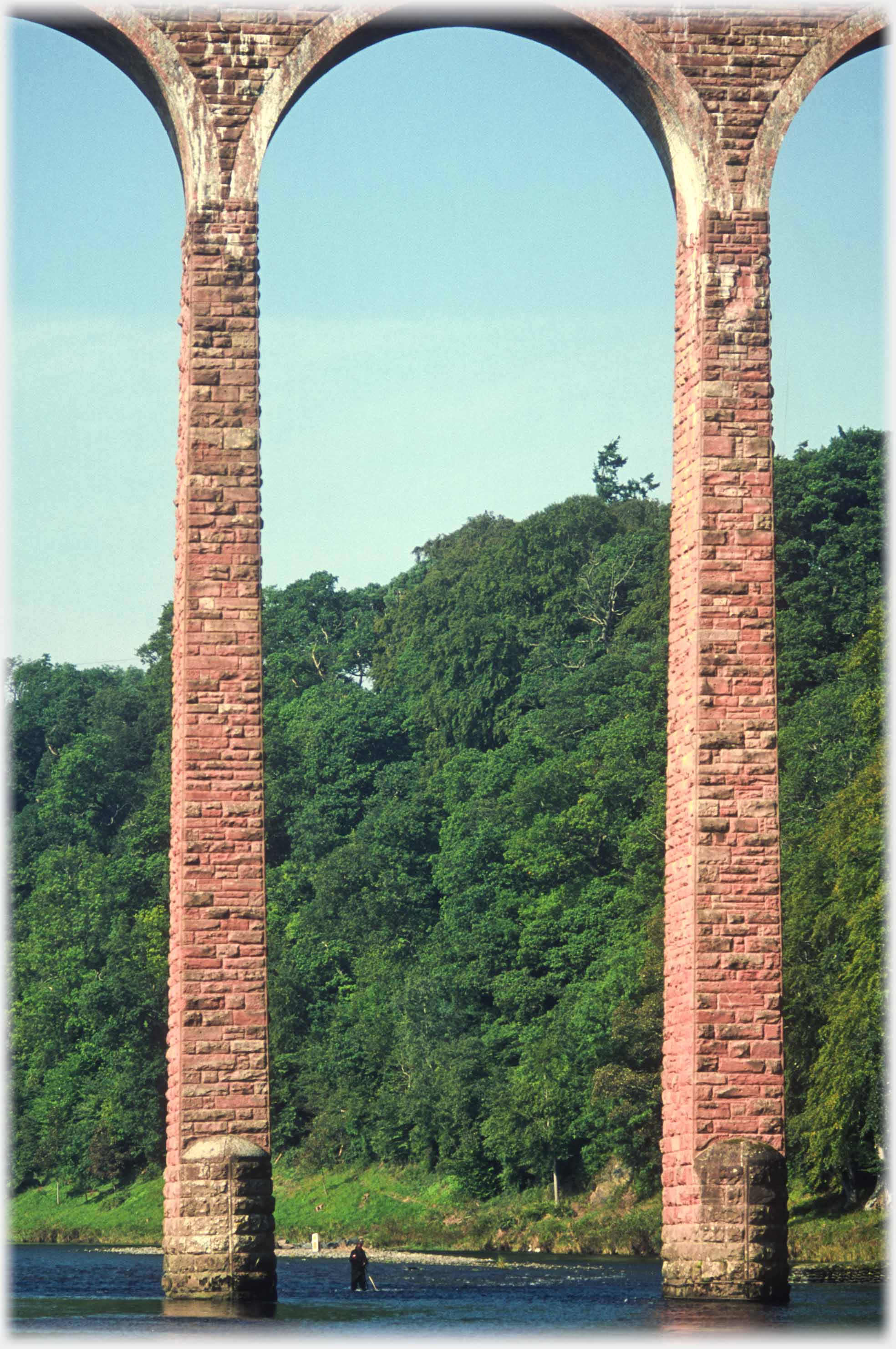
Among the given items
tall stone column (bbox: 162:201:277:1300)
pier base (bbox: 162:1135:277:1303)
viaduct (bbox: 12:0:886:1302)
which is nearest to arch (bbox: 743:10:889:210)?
viaduct (bbox: 12:0:886:1302)

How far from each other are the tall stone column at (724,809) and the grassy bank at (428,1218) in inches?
436

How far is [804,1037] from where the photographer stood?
30.9 metres


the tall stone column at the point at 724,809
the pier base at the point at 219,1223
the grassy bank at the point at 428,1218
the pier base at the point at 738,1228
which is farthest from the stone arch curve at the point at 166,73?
the grassy bank at the point at 428,1218

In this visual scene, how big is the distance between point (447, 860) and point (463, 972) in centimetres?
571

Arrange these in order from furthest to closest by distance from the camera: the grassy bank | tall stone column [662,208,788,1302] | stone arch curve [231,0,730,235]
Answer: the grassy bank, stone arch curve [231,0,730,235], tall stone column [662,208,788,1302]

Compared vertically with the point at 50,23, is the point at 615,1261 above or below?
below

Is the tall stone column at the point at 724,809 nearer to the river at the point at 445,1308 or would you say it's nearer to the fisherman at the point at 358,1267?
the river at the point at 445,1308

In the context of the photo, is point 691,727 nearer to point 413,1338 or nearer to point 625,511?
point 413,1338

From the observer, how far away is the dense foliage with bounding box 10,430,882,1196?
1430 inches

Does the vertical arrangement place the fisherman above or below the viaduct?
below

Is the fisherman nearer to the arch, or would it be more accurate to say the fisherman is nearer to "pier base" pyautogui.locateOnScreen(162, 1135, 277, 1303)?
"pier base" pyautogui.locateOnScreen(162, 1135, 277, 1303)

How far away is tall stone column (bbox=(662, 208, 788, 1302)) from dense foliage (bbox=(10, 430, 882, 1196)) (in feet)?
29.3

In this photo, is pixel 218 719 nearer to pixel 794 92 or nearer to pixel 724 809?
pixel 724 809

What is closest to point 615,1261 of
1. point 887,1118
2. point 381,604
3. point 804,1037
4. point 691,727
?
point 804,1037
